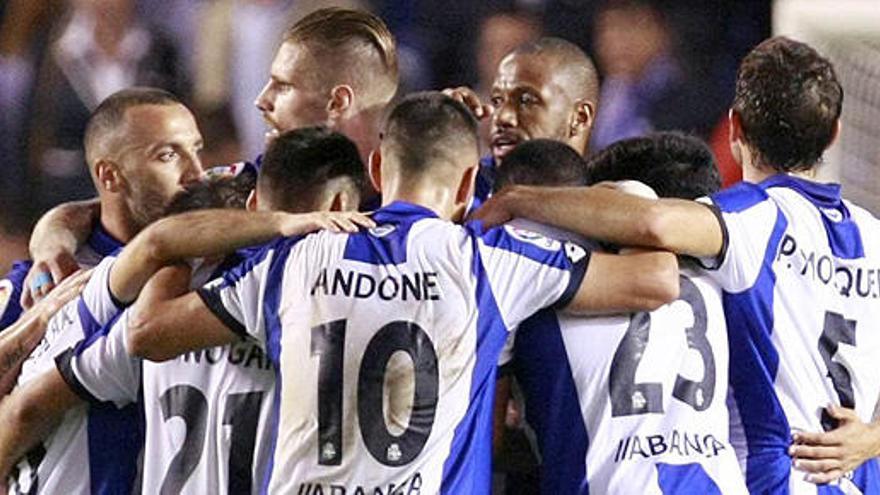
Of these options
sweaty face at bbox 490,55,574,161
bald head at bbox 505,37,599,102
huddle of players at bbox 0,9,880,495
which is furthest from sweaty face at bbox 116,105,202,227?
bald head at bbox 505,37,599,102

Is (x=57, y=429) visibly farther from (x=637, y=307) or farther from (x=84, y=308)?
(x=637, y=307)

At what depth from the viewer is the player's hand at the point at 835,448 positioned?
5.29 metres

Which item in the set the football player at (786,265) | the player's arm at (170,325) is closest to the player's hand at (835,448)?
the football player at (786,265)

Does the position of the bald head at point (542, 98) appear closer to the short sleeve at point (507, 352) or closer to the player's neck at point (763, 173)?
the player's neck at point (763, 173)

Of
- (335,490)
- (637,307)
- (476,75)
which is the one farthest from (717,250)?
(476,75)

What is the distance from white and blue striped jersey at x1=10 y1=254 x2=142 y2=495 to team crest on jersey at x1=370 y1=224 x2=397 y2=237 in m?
0.96

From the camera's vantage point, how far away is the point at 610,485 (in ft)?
16.4

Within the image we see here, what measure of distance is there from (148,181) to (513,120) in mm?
1176

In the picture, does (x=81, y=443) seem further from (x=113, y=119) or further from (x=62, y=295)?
(x=113, y=119)

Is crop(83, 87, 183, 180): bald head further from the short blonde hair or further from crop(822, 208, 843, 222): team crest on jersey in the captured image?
crop(822, 208, 843, 222): team crest on jersey

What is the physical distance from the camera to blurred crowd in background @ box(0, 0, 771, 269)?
32.5 ft

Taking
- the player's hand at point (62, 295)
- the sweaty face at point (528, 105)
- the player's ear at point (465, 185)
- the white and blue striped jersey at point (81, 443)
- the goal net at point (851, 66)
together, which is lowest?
the white and blue striped jersey at point (81, 443)

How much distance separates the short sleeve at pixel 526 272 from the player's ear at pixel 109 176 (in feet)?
5.94

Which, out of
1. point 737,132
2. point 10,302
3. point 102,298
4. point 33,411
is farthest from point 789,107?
point 10,302
